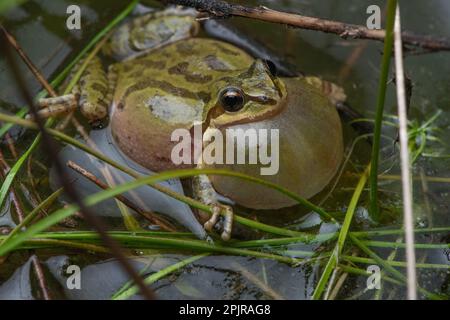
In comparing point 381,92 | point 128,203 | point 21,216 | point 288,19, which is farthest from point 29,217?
point 381,92

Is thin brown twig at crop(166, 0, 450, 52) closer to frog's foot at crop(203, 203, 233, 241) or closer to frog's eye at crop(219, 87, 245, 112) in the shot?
frog's eye at crop(219, 87, 245, 112)

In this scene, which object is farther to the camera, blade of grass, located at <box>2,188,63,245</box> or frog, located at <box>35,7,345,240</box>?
frog, located at <box>35,7,345,240</box>

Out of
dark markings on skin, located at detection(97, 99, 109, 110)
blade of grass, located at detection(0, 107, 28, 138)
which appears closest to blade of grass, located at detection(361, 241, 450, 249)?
dark markings on skin, located at detection(97, 99, 109, 110)

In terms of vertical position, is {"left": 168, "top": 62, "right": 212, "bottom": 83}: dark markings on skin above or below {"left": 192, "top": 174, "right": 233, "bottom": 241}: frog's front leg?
above

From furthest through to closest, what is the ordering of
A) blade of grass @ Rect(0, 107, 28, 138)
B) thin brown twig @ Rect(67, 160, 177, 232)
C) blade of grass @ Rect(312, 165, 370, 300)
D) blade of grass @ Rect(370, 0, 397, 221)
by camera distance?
blade of grass @ Rect(0, 107, 28, 138) < thin brown twig @ Rect(67, 160, 177, 232) < blade of grass @ Rect(312, 165, 370, 300) < blade of grass @ Rect(370, 0, 397, 221)
